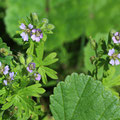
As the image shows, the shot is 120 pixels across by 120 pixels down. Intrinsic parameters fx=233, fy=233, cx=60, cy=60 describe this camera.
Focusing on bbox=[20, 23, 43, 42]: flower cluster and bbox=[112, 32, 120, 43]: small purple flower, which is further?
bbox=[112, 32, 120, 43]: small purple flower

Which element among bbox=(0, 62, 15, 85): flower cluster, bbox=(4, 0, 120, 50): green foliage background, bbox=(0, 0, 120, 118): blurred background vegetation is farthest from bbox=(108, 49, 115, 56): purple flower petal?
bbox=(4, 0, 120, 50): green foliage background

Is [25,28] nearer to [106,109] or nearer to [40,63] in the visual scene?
[40,63]

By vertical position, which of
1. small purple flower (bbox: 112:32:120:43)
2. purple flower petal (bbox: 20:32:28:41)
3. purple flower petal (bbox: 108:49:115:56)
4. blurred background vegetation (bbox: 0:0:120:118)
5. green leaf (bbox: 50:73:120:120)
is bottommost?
green leaf (bbox: 50:73:120:120)

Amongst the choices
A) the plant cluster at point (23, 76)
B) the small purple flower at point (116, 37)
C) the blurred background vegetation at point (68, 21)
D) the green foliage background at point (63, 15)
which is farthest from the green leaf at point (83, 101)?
the green foliage background at point (63, 15)

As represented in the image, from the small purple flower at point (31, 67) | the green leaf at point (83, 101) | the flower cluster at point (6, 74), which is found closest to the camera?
the flower cluster at point (6, 74)

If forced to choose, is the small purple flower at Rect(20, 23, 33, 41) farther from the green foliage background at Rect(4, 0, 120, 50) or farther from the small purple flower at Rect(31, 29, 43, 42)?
the green foliage background at Rect(4, 0, 120, 50)

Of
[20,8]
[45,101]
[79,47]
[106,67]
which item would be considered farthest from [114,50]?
[20,8]

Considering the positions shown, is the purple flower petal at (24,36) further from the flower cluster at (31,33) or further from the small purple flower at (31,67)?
the small purple flower at (31,67)
